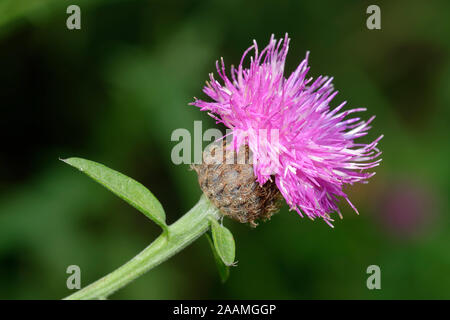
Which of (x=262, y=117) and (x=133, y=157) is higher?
(x=133, y=157)

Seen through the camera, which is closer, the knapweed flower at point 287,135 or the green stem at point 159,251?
the green stem at point 159,251

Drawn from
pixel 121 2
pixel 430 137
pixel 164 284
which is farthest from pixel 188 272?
pixel 430 137

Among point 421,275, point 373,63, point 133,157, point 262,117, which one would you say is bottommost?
point 421,275

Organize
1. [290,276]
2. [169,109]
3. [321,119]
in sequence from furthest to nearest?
[290,276]
[169,109]
[321,119]

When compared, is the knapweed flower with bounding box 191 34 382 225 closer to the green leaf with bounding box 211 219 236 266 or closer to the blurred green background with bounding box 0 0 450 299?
the green leaf with bounding box 211 219 236 266

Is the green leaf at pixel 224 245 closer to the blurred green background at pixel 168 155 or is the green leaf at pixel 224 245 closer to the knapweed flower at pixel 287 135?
the knapweed flower at pixel 287 135

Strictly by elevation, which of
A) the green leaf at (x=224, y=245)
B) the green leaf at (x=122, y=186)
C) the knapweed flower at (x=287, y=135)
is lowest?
the green leaf at (x=224, y=245)

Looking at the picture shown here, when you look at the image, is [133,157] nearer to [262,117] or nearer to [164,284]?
[164,284]

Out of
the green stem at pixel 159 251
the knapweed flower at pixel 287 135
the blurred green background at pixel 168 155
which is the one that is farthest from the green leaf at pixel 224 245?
the blurred green background at pixel 168 155
